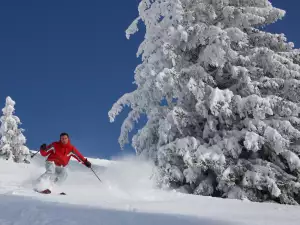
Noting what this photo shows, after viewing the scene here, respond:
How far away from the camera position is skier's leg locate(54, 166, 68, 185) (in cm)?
1096

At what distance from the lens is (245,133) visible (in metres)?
13.7

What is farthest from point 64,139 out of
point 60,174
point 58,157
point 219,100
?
point 219,100

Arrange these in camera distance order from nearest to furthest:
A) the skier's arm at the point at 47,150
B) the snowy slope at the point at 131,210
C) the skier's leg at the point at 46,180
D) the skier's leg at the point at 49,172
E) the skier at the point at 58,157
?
the snowy slope at the point at 131,210 < the skier's leg at the point at 46,180 < the skier's leg at the point at 49,172 < the skier's arm at the point at 47,150 < the skier at the point at 58,157

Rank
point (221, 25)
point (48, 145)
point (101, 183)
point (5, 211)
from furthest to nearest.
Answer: point (221, 25)
point (101, 183)
point (48, 145)
point (5, 211)

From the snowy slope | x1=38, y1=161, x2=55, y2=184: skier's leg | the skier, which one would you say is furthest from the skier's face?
the snowy slope

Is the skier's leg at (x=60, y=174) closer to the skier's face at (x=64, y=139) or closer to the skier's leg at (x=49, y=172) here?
the skier's leg at (x=49, y=172)

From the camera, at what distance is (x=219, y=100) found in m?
13.7

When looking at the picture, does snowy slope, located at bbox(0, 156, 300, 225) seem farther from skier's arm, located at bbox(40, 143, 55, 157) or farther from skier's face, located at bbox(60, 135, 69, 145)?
skier's face, located at bbox(60, 135, 69, 145)

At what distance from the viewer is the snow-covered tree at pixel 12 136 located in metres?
35.7

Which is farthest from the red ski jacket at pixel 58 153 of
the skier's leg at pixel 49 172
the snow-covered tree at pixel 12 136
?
the snow-covered tree at pixel 12 136

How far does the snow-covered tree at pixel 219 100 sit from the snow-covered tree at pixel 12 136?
2233 cm

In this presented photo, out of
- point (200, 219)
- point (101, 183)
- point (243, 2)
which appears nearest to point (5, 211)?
point (200, 219)

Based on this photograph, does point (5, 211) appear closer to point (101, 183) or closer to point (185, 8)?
point (101, 183)

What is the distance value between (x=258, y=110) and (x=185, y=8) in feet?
17.1
